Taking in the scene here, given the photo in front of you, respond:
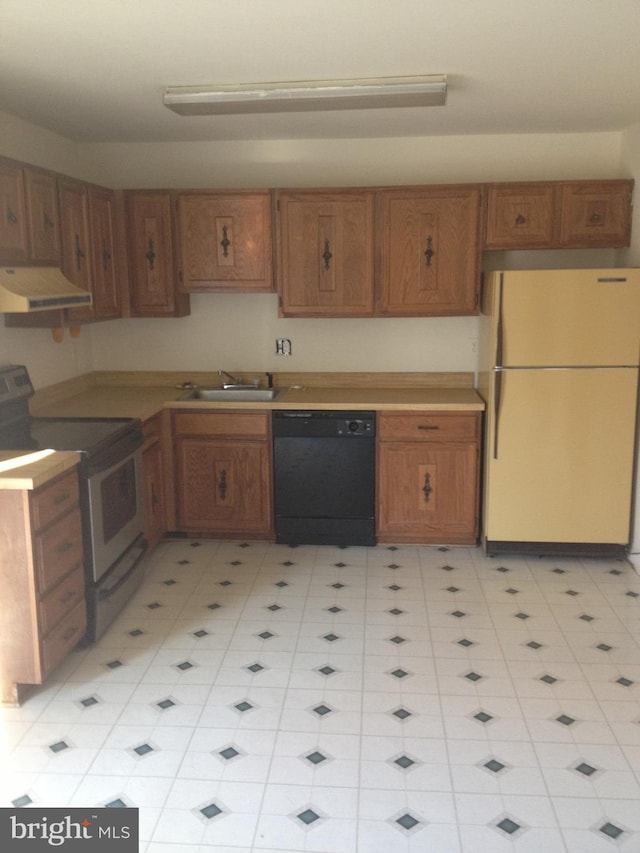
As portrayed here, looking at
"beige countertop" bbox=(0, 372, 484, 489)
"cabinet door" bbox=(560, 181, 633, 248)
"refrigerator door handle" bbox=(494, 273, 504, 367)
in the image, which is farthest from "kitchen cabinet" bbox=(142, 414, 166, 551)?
"cabinet door" bbox=(560, 181, 633, 248)

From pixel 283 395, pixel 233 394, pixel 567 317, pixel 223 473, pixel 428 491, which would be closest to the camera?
pixel 567 317

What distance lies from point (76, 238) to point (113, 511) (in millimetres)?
1570

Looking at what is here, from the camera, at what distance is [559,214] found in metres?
4.49

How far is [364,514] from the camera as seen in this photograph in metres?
4.69

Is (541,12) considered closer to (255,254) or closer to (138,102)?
(138,102)

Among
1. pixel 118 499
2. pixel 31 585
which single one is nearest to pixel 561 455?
pixel 118 499

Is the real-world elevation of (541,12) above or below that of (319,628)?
above

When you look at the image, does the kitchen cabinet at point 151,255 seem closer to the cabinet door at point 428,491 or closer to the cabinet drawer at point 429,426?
the cabinet drawer at point 429,426

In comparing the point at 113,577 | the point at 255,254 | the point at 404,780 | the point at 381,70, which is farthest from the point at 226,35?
the point at 404,780

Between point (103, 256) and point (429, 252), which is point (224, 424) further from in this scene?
point (429, 252)

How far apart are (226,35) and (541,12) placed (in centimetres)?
110

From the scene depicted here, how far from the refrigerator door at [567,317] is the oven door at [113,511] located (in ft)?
6.93

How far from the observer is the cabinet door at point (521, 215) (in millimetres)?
4488

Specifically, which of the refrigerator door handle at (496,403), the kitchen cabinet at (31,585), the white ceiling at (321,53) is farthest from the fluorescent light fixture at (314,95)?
the kitchen cabinet at (31,585)
